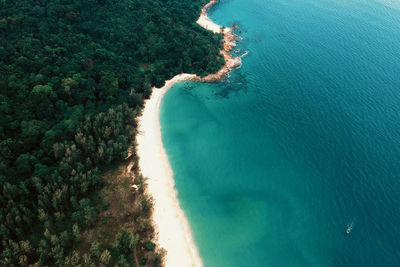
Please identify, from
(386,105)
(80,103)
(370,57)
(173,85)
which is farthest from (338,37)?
(80,103)

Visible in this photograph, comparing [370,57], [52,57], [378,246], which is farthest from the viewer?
[370,57]

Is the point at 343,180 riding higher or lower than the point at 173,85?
higher

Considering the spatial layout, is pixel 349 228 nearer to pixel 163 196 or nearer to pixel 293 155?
pixel 293 155

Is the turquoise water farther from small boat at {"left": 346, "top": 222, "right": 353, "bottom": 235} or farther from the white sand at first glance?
the white sand

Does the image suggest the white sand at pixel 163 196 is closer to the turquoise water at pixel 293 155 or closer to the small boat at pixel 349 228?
the turquoise water at pixel 293 155

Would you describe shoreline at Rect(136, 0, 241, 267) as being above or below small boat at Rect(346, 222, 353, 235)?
below

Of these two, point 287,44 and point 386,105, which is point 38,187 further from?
point 287,44

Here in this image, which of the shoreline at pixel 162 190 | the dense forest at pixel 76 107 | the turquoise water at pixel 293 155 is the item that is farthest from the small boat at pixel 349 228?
the dense forest at pixel 76 107

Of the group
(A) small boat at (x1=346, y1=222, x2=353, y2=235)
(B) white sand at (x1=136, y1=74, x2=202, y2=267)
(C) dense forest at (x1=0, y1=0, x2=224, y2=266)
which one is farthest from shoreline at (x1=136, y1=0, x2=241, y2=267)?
(A) small boat at (x1=346, y1=222, x2=353, y2=235)
